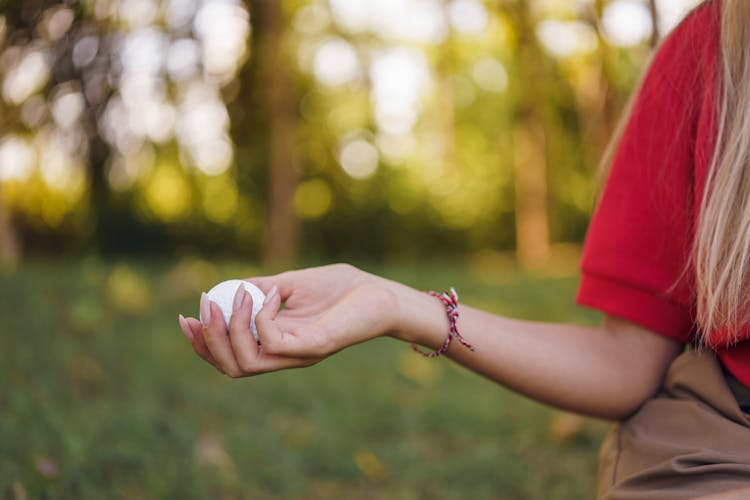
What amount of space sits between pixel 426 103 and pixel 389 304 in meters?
17.2

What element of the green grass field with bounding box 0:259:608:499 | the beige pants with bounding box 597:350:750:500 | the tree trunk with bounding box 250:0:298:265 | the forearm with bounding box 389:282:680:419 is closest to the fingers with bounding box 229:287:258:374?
the forearm with bounding box 389:282:680:419

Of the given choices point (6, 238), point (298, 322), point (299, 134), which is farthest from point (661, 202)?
point (299, 134)

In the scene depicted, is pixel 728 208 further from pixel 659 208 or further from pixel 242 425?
pixel 242 425

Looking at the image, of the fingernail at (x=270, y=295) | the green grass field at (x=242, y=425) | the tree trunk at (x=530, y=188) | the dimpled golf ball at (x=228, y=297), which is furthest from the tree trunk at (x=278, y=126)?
the fingernail at (x=270, y=295)

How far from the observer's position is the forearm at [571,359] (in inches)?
51.6

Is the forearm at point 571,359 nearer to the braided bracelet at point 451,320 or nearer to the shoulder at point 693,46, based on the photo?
the braided bracelet at point 451,320

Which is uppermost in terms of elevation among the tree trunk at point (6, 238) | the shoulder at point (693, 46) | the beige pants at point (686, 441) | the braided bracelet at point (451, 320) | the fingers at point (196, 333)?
the shoulder at point (693, 46)

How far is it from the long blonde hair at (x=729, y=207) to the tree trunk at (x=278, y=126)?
8.03 meters

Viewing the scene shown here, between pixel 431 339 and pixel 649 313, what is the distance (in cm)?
41

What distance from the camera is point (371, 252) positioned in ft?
50.5

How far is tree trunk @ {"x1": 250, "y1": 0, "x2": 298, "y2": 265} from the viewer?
9273 mm

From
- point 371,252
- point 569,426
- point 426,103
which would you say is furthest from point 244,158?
point 569,426

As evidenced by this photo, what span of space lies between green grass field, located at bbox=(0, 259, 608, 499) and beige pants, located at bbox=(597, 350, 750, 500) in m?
1.08

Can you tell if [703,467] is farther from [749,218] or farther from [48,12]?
[48,12]
